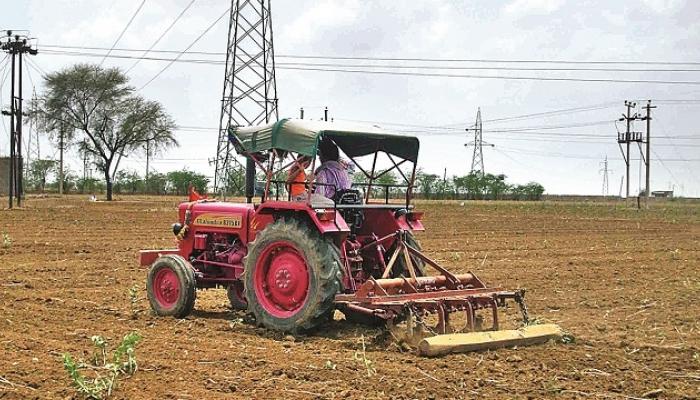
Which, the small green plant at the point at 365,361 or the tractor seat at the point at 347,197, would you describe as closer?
the small green plant at the point at 365,361

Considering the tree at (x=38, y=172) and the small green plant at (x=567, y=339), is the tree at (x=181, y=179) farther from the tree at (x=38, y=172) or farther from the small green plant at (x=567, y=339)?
the small green plant at (x=567, y=339)

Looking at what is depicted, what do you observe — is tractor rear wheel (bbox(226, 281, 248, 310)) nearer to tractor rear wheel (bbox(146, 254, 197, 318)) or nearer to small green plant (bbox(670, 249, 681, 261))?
tractor rear wheel (bbox(146, 254, 197, 318))

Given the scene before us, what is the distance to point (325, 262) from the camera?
7527 millimetres

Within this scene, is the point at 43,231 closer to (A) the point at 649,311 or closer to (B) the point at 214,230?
(B) the point at 214,230

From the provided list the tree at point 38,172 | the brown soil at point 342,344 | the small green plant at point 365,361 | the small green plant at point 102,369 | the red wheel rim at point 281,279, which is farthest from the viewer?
the tree at point 38,172

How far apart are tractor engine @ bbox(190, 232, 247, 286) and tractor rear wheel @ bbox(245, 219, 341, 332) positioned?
3.06 ft

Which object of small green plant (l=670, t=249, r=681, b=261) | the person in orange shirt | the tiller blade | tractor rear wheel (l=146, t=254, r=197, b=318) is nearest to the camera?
the tiller blade

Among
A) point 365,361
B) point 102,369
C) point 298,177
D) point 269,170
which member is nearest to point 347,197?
point 298,177

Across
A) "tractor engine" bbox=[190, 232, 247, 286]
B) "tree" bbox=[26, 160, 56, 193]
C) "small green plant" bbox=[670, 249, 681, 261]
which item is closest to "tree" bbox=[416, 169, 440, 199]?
"tree" bbox=[26, 160, 56, 193]

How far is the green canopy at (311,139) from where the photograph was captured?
782cm

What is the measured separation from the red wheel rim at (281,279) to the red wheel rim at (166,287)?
4.11 feet

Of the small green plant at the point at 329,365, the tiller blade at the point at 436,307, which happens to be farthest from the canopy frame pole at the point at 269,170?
the small green plant at the point at 329,365

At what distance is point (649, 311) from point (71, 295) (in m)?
7.09

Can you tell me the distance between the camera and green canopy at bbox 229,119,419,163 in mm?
7824
